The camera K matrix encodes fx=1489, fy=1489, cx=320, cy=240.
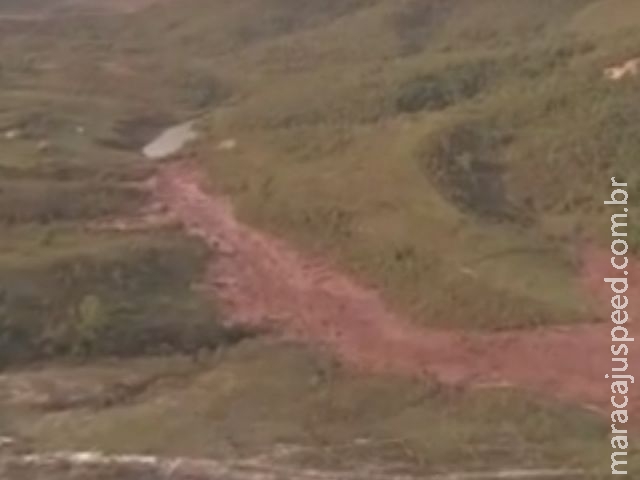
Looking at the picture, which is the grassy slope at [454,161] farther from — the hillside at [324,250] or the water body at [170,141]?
the water body at [170,141]

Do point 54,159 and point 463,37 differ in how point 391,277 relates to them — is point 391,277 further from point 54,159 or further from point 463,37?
point 463,37

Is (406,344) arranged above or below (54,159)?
below

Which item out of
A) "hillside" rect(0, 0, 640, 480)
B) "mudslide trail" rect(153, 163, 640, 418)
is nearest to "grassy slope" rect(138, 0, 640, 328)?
"hillside" rect(0, 0, 640, 480)

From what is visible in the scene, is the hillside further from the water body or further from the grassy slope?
the water body

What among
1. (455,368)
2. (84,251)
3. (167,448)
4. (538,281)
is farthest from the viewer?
(84,251)

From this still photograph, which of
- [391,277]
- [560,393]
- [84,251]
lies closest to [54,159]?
[84,251]
